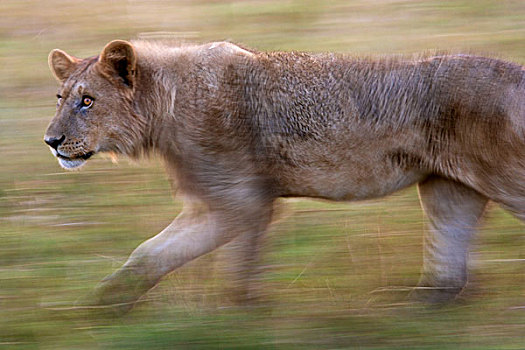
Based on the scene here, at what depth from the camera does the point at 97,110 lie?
5.80 metres

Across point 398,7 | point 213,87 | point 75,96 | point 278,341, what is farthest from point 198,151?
point 398,7

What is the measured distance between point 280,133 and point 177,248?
2.84 feet

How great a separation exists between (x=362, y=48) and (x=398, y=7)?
1.09 meters

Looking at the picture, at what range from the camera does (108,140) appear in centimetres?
586

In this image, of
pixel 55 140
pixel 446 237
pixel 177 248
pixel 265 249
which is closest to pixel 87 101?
pixel 55 140

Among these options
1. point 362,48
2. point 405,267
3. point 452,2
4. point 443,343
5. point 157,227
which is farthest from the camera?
point 452,2

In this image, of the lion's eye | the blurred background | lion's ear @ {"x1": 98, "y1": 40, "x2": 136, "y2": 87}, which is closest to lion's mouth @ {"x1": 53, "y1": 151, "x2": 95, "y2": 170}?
the lion's eye

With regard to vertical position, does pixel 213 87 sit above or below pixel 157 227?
above

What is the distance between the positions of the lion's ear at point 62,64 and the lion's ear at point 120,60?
226 millimetres

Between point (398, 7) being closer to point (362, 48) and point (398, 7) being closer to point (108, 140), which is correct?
point (362, 48)

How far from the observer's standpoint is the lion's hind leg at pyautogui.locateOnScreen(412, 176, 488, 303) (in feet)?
19.1

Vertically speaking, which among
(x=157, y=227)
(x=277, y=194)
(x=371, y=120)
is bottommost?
(x=157, y=227)

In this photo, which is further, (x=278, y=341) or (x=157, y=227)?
(x=157, y=227)

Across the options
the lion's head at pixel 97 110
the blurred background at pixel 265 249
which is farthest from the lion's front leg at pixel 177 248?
the lion's head at pixel 97 110
